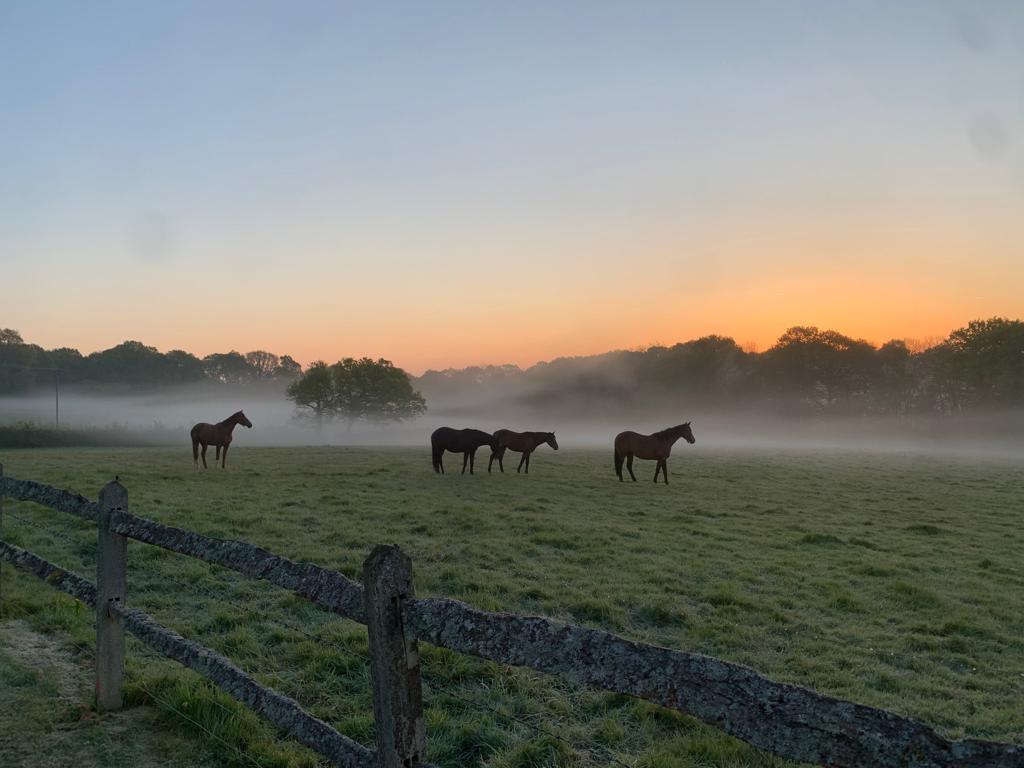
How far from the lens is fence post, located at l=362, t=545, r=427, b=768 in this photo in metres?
2.69

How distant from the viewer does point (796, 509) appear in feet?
55.6

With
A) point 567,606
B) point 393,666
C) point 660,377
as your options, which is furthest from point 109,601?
point 660,377

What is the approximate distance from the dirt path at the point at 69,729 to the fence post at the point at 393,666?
7.44 ft

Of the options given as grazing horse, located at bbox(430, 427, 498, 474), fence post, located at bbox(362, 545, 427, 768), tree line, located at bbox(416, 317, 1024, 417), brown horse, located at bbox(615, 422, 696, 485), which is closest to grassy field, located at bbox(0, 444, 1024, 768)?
fence post, located at bbox(362, 545, 427, 768)

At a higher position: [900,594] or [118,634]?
[118,634]

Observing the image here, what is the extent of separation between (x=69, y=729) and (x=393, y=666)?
334 cm

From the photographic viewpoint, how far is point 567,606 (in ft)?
26.0

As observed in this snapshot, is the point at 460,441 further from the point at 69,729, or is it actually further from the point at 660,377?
the point at 660,377

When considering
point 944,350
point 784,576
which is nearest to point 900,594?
point 784,576

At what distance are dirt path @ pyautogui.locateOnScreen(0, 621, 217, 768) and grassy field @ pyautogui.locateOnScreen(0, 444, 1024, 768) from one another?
3cm

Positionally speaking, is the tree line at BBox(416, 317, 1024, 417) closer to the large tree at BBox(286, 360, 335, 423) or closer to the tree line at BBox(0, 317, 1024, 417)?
the tree line at BBox(0, 317, 1024, 417)

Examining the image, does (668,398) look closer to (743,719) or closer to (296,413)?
(296,413)

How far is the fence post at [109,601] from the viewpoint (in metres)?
4.81

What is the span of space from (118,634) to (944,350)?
8989 cm
